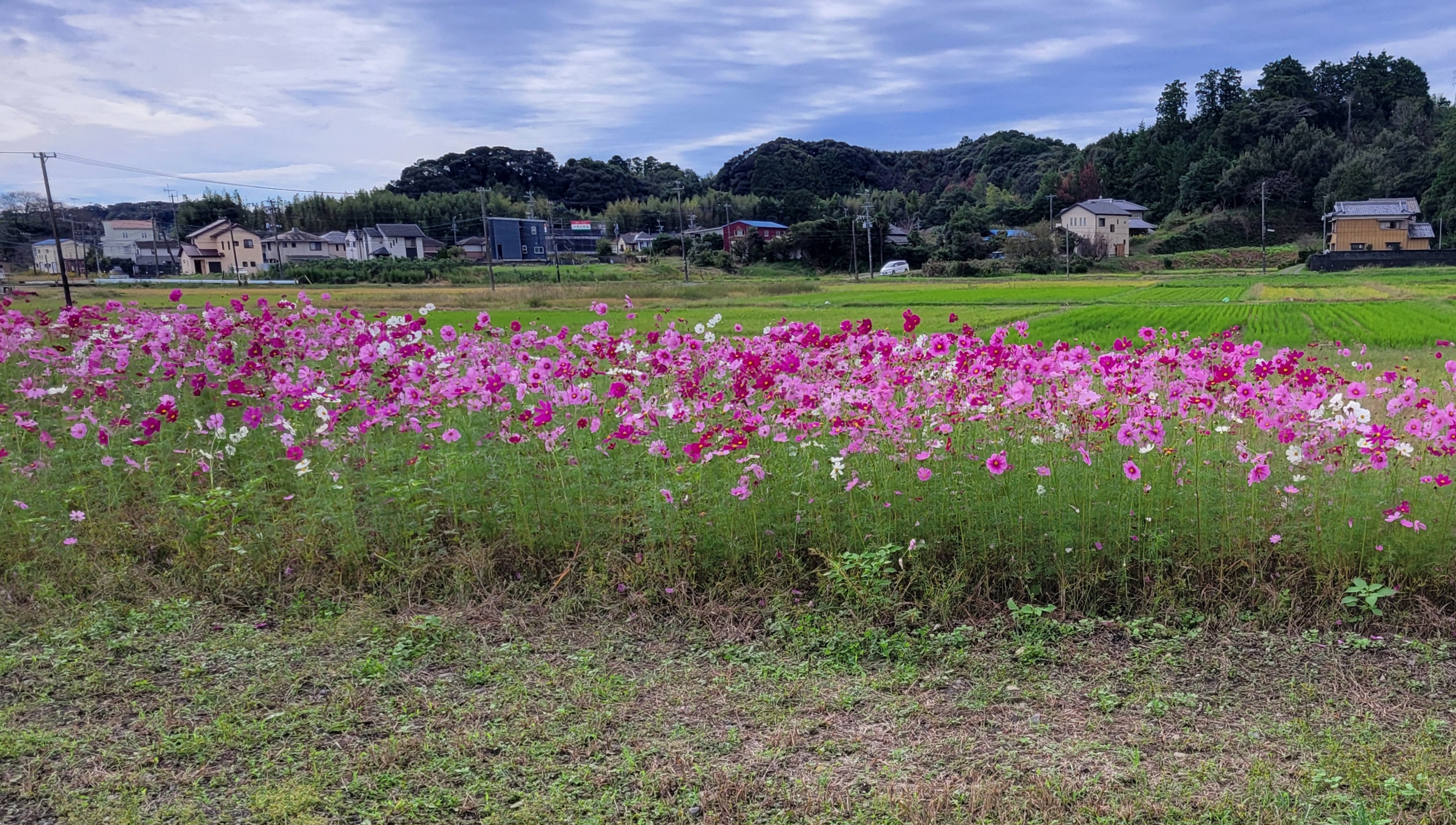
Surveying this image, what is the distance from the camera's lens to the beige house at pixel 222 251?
197 feet

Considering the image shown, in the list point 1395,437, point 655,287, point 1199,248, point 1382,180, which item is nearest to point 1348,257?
point 1199,248

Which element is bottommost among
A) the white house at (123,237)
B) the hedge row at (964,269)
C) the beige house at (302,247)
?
the hedge row at (964,269)

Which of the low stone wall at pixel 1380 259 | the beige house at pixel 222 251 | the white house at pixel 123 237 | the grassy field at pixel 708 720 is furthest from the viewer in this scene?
the white house at pixel 123 237

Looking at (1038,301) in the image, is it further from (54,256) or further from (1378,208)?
(54,256)

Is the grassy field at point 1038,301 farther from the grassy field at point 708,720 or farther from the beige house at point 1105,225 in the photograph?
the beige house at point 1105,225

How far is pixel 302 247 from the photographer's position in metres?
62.2

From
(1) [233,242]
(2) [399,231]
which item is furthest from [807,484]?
(2) [399,231]

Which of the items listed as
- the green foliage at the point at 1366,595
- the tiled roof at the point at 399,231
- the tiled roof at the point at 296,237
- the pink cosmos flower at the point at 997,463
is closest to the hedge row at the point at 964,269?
the tiled roof at the point at 399,231

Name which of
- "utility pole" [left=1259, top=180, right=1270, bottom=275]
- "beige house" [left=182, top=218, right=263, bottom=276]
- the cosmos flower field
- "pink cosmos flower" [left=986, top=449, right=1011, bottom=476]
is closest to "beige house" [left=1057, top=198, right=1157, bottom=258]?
"utility pole" [left=1259, top=180, right=1270, bottom=275]

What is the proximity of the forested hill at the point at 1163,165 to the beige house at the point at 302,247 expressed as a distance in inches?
856

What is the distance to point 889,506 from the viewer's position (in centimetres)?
385

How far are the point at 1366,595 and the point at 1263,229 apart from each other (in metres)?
57.1

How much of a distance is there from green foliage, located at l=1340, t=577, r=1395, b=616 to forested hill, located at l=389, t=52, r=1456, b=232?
64.3 metres

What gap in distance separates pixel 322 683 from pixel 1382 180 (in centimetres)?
7460
